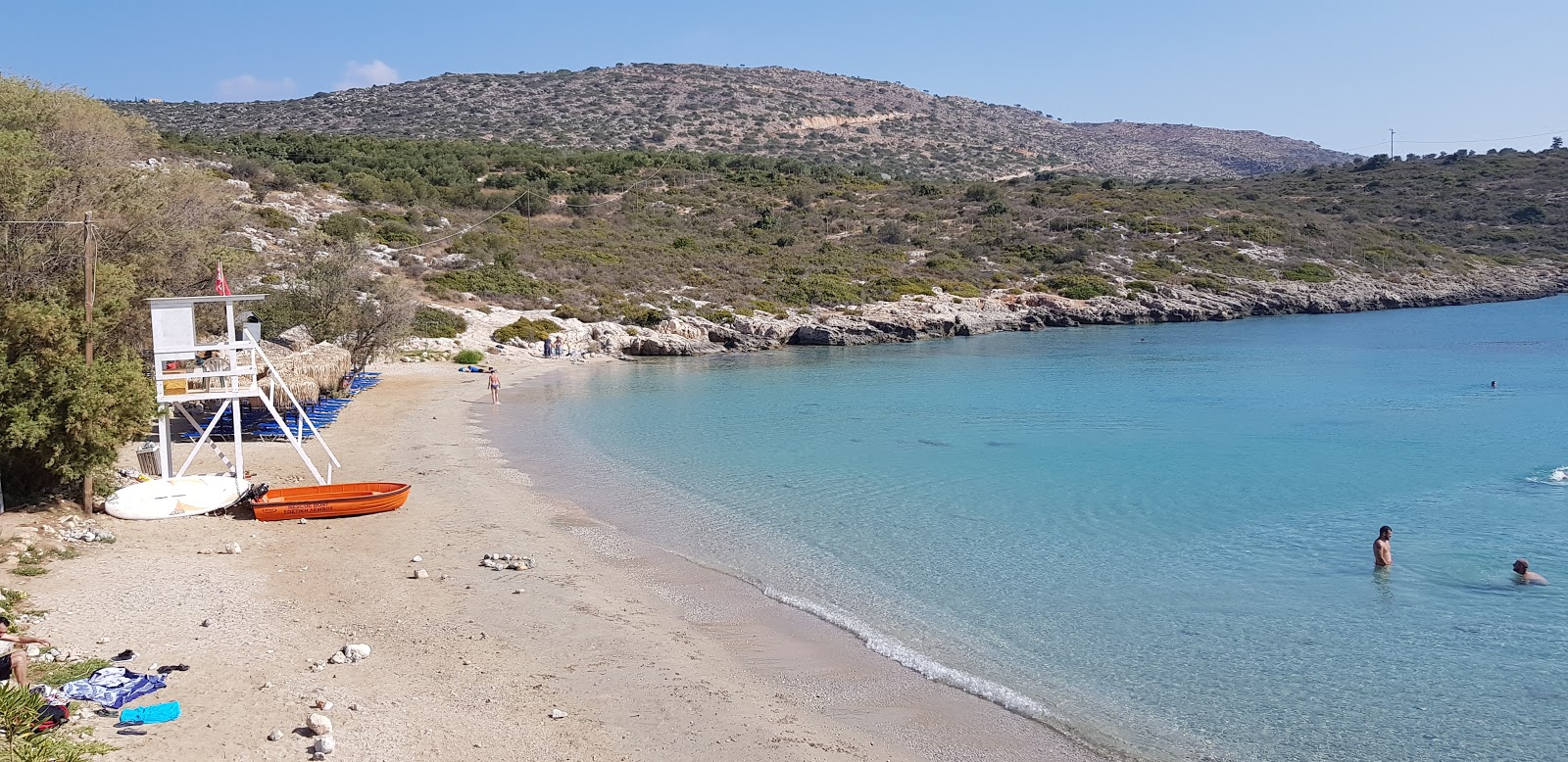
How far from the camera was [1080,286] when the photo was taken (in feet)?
192

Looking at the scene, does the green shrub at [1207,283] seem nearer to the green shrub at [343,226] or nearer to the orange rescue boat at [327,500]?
the green shrub at [343,226]

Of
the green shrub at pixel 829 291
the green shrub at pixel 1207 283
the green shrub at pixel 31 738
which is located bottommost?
the green shrub at pixel 31 738

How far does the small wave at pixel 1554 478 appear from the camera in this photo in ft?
56.8

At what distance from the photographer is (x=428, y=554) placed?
12648mm

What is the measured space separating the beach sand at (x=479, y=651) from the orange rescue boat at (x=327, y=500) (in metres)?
0.19

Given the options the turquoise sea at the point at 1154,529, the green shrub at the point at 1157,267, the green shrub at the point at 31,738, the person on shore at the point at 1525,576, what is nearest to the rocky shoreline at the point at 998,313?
the green shrub at the point at 1157,267

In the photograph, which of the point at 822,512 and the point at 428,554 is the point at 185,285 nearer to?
A: the point at 428,554

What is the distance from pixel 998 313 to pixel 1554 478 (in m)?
36.5

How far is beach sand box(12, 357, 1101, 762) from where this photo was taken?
25.1 feet

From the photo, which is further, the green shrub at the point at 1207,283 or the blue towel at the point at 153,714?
the green shrub at the point at 1207,283

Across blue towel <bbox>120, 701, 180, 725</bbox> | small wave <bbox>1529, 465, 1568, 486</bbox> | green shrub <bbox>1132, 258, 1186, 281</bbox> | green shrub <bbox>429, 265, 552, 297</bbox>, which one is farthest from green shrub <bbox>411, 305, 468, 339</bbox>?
green shrub <bbox>1132, 258, 1186, 281</bbox>

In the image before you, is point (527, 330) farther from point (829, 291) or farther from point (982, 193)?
point (982, 193)

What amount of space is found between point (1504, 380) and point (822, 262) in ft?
110

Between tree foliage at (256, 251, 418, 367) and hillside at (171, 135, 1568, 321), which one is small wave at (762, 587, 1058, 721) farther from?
hillside at (171, 135, 1568, 321)
